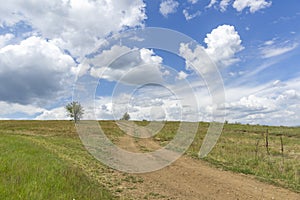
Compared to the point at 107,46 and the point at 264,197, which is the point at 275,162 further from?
the point at 107,46

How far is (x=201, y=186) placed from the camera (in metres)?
12.6

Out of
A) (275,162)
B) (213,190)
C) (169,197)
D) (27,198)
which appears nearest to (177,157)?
(275,162)

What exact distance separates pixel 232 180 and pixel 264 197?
2.41m

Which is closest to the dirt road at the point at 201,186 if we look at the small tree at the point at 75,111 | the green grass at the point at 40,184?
the green grass at the point at 40,184

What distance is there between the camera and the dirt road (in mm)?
11312

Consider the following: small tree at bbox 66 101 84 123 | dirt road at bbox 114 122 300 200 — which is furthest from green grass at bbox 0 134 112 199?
small tree at bbox 66 101 84 123

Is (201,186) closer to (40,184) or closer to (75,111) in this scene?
(40,184)

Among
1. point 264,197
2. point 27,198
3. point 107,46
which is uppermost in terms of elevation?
point 107,46

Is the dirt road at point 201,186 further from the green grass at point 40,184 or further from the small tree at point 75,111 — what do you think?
the small tree at point 75,111

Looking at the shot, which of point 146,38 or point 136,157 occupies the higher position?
point 146,38

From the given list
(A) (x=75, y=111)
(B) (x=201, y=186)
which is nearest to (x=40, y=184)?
(B) (x=201, y=186)

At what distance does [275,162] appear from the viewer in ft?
59.3

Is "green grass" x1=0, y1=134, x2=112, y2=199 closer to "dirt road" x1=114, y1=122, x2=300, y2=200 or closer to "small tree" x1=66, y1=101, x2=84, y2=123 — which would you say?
"dirt road" x1=114, y1=122, x2=300, y2=200

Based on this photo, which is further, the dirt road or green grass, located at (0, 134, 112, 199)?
the dirt road
